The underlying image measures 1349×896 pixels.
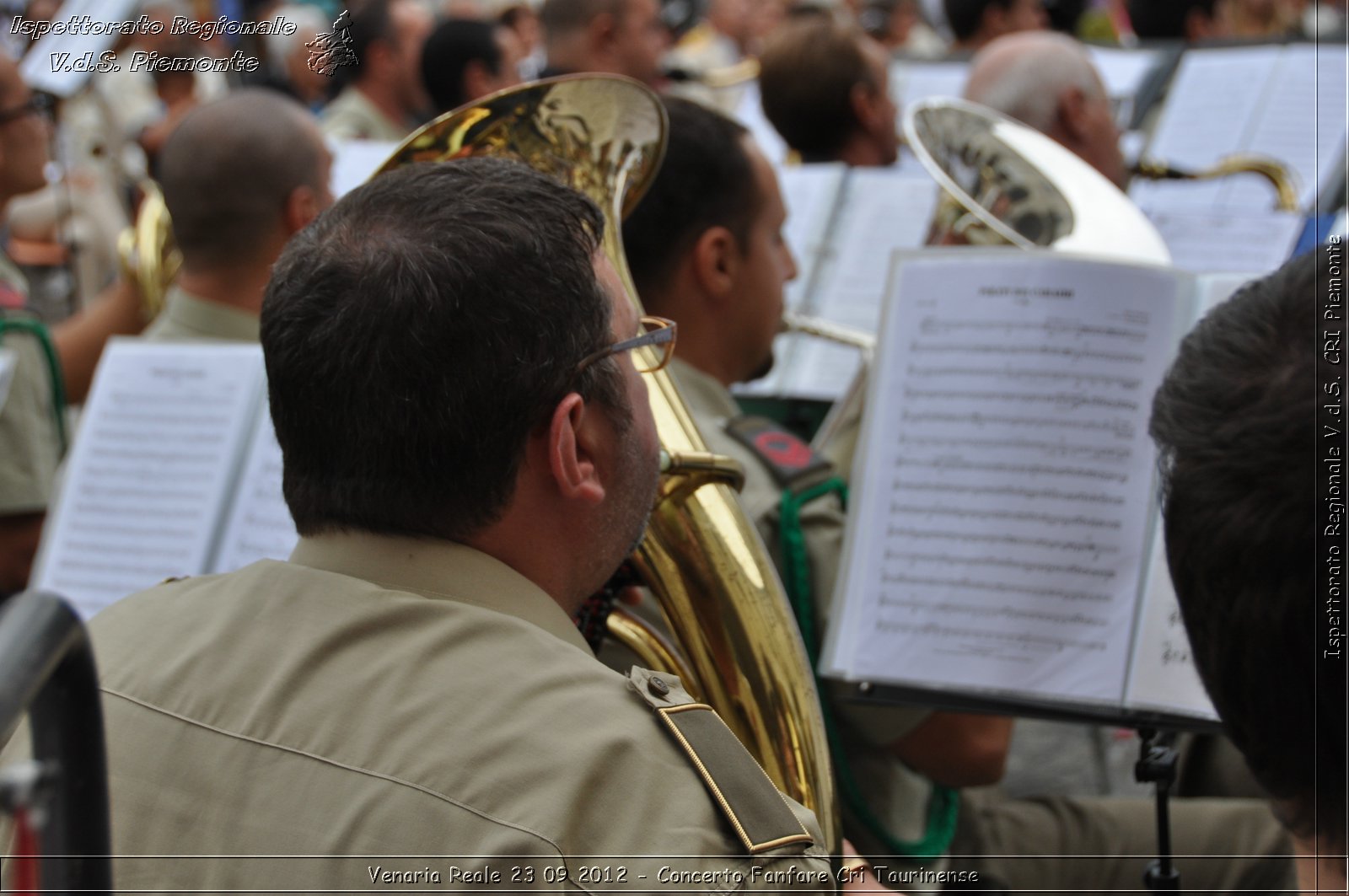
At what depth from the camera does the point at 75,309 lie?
4.90 m

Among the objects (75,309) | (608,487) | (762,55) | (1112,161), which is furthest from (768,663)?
Result: (75,309)

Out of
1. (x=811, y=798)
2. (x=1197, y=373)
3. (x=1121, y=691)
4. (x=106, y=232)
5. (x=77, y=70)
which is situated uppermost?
(x=1197, y=373)

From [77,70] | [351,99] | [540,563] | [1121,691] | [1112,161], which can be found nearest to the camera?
[540,563]

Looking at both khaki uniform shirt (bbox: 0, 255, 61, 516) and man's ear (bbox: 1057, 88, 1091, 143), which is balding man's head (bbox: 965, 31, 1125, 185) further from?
khaki uniform shirt (bbox: 0, 255, 61, 516)

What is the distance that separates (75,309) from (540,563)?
164 inches

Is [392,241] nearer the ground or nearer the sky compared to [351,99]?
nearer the sky

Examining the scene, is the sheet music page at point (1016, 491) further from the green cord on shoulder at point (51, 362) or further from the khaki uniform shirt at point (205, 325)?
the green cord on shoulder at point (51, 362)

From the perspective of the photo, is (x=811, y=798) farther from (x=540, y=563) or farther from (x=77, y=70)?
(x=77, y=70)

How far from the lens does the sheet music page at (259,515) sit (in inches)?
84.2

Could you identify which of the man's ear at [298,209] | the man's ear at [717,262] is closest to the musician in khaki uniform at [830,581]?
the man's ear at [717,262]

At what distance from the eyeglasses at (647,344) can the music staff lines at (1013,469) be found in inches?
16.9

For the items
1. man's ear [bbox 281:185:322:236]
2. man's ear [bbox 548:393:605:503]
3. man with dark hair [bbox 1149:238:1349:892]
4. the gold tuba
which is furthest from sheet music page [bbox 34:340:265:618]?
man with dark hair [bbox 1149:238:1349:892]

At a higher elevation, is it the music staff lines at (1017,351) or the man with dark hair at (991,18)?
the music staff lines at (1017,351)

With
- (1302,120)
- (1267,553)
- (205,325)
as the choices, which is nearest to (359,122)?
(205,325)
